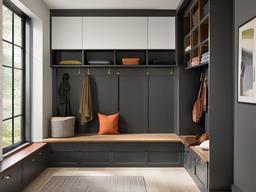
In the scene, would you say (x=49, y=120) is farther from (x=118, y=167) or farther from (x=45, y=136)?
(x=118, y=167)

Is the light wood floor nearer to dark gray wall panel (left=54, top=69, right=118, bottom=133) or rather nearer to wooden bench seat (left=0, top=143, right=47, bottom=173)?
wooden bench seat (left=0, top=143, right=47, bottom=173)

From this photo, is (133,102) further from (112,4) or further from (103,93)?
(112,4)

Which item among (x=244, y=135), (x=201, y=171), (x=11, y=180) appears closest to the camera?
(x=244, y=135)

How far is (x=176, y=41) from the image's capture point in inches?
248

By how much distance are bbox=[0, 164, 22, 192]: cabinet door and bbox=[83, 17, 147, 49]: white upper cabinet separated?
2851 mm

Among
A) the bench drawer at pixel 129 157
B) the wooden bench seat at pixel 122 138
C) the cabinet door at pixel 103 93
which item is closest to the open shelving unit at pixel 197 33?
the wooden bench seat at pixel 122 138

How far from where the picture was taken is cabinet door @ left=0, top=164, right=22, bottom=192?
3748mm

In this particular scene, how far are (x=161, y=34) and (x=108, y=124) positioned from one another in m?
1.93

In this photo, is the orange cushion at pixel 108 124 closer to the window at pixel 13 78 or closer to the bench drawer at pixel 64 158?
the bench drawer at pixel 64 158

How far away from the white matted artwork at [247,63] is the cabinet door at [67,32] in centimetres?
342

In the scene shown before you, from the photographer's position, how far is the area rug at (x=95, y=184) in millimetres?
4578

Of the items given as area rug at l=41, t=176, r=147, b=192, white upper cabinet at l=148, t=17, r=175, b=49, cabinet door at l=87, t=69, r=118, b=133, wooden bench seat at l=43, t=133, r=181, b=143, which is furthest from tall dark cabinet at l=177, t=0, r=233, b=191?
cabinet door at l=87, t=69, r=118, b=133

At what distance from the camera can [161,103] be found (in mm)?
6547

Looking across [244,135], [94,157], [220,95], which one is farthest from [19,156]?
[244,135]
